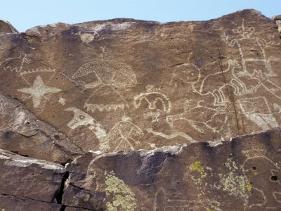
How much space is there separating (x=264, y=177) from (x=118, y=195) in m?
1.05

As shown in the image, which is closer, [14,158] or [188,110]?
[14,158]

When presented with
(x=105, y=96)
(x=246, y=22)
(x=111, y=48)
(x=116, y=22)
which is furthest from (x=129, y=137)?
(x=246, y=22)

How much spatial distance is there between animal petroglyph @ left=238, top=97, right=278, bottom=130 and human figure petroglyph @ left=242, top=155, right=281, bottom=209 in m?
2.11

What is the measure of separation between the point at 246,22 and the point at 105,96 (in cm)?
217

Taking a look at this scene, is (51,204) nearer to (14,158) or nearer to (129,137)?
(14,158)

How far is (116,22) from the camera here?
7051 mm

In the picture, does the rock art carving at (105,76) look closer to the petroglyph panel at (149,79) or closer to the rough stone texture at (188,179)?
the petroglyph panel at (149,79)

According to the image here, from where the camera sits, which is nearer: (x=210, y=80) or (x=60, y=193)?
(x=60, y=193)

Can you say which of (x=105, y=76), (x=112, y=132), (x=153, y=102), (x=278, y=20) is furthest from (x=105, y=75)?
(x=278, y=20)

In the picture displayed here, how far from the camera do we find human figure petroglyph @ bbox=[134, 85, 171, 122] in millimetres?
6121

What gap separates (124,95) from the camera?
6.34m

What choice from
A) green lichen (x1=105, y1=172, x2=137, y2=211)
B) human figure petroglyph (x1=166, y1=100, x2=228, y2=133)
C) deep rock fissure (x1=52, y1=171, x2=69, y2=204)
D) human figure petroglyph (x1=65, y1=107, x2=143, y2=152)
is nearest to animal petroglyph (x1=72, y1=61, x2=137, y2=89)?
human figure petroglyph (x1=65, y1=107, x2=143, y2=152)

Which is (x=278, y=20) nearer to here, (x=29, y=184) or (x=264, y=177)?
(x=264, y=177)

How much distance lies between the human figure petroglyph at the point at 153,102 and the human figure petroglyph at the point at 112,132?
0.25 m
